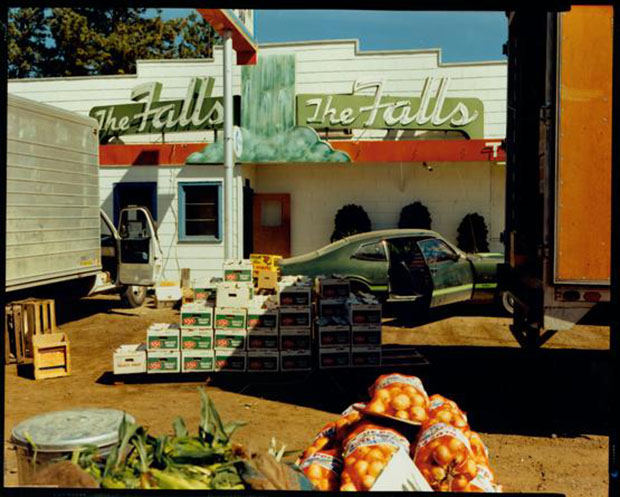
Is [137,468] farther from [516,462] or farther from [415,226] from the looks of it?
[415,226]

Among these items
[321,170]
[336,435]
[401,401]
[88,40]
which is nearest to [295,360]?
[336,435]

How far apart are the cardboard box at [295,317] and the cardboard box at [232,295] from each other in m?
0.53

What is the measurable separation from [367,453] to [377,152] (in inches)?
560

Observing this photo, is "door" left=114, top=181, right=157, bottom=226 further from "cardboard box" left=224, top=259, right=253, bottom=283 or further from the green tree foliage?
the green tree foliage

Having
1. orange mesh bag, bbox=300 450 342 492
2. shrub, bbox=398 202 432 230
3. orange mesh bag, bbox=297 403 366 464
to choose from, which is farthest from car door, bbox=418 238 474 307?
orange mesh bag, bbox=300 450 342 492

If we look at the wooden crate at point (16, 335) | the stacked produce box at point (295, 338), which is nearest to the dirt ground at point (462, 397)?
the stacked produce box at point (295, 338)

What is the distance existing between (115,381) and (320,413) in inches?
120

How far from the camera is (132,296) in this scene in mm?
15164

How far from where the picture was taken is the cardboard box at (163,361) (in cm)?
898

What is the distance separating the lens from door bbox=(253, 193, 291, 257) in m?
18.9

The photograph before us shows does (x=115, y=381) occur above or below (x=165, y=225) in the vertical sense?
below

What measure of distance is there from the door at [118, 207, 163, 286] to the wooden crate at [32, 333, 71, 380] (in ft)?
16.2

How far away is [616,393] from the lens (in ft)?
8.00

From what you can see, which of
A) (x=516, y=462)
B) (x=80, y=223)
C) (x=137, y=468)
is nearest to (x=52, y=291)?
(x=80, y=223)
